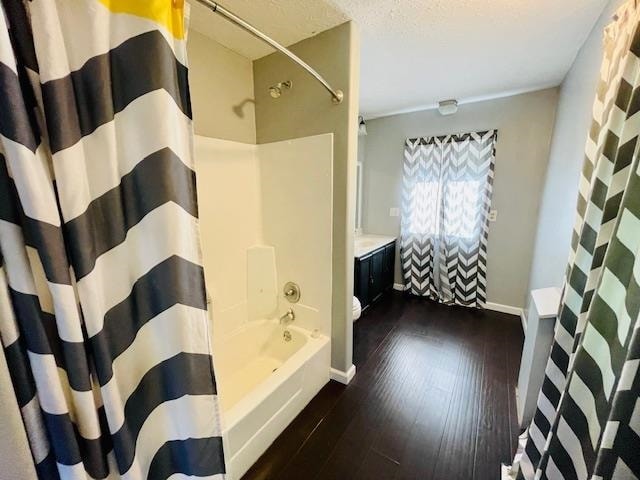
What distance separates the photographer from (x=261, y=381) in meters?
1.83

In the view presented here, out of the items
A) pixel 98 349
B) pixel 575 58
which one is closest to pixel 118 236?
pixel 98 349

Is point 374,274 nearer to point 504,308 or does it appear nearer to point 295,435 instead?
point 504,308

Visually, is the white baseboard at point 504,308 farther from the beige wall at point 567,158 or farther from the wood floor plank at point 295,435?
the wood floor plank at point 295,435

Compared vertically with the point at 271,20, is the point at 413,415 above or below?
below

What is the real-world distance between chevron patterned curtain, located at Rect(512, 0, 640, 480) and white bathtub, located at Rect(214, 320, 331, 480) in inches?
44.6

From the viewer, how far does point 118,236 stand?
0.61m

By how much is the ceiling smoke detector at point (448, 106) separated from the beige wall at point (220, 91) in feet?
6.66

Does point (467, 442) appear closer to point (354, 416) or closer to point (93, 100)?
point (354, 416)

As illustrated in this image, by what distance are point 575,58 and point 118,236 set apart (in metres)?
2.97

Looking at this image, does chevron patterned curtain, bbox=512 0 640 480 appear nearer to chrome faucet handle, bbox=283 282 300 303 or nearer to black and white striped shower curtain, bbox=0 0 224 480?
black and white striped shower curtain, bbox=0 0 224 480

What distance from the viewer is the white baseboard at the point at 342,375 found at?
1.88 m

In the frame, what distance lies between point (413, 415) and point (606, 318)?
4.45 feet

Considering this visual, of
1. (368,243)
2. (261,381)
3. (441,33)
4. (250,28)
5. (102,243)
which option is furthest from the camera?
→ (368,243)

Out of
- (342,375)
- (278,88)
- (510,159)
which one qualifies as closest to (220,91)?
(278,88)
